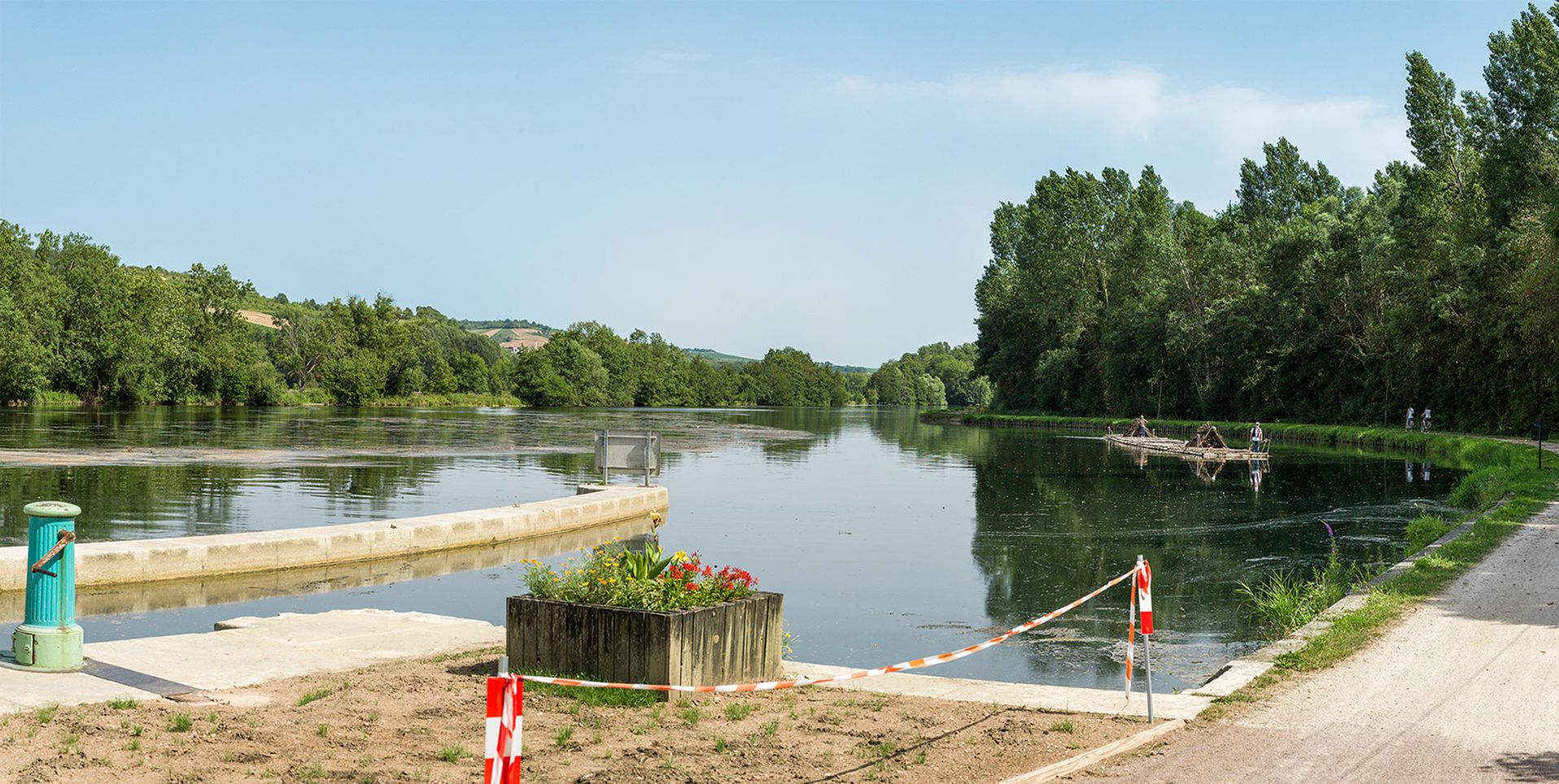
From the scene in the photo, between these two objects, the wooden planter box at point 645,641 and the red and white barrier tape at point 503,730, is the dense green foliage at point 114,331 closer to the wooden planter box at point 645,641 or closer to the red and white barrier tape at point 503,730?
the wooden planter box at point 645,641

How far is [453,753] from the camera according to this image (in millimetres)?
7137

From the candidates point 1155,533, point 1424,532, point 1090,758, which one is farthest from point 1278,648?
point 1155,533

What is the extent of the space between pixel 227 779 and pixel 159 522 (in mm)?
17360

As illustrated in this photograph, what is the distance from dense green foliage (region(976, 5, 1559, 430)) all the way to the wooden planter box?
36031 millimetres

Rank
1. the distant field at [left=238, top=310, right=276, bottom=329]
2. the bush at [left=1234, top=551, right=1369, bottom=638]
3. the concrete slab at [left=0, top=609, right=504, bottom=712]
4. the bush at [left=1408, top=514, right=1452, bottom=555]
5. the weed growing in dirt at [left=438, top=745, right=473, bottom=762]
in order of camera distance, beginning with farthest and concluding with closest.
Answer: the distant field at [left=238, top=310, right=276, bottom=329] < the bush at [left=1408, top=514, right=1452, bottom=555] < the bush at [left=1234, top=551, right=1369, bottom=638] < the concrete slab at [left=0, top=609, right=504, bottom=712] < the weed growing in dirt at [left=438, top=745, right=473, bottom=762]

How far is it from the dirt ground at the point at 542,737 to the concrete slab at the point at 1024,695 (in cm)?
24

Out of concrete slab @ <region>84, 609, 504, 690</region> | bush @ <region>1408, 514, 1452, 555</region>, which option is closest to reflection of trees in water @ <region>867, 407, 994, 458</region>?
bush @ <region>1408, 514, 1452, 555</region>

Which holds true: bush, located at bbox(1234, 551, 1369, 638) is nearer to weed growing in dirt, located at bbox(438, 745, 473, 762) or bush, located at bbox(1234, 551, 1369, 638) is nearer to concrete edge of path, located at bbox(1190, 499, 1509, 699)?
concrete edge of path, located at bbox(1190, 499, 1509, 699)

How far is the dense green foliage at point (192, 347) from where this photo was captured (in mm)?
95438

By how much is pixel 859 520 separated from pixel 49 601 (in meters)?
20.0

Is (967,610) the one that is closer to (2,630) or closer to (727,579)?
(727,579)

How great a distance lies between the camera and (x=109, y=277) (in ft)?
335

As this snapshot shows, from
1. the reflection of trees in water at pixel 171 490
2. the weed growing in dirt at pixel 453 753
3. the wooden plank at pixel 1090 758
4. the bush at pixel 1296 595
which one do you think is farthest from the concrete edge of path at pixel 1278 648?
the reflection of trees in water at pixel 171 490

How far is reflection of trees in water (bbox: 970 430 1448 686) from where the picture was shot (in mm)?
15578
